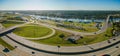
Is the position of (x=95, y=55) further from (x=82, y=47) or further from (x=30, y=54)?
(x=30, y=54)

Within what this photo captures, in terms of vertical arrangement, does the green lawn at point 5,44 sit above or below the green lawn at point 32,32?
below

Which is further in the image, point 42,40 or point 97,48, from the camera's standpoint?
point 42,40

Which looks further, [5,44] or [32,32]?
[32,32]

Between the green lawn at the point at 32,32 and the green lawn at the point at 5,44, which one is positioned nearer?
the green lawn at the point at 5,44

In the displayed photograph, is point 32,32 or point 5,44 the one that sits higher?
point 32,32

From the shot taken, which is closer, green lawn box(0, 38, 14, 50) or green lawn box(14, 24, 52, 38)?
green lawn box(0, 38, 14, 50)

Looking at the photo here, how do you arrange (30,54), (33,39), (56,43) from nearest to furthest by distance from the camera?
1. (30,54)
2. (56,43)
3. (33,39)

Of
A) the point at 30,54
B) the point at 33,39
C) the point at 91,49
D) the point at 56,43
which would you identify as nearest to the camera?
the point at 30,54

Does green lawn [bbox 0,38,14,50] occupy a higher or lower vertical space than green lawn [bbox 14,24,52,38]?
lower

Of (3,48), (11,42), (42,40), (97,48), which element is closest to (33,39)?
(42,40)
